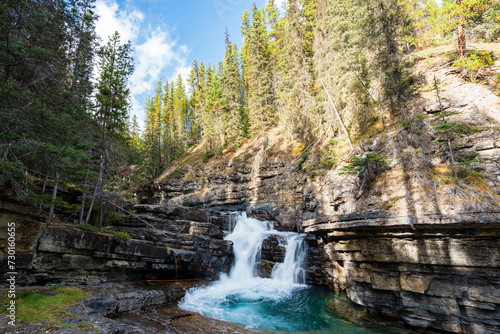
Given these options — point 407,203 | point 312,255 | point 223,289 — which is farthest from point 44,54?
point 312,255

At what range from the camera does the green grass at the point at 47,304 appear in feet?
16.0

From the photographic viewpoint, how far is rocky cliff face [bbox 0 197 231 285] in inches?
281

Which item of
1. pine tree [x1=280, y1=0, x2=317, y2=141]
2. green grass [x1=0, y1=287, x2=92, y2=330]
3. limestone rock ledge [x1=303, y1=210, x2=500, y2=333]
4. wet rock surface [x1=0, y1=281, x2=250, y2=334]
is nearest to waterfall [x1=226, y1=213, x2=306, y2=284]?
limestone rock ledge [x1=303, y1=210, x2=500, y2=333]

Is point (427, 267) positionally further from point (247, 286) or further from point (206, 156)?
point (206, 156)

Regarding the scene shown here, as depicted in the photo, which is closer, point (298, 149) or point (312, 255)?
point (312, 255)

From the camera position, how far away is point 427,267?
7.09 meters

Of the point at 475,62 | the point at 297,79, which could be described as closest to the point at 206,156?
the point at 297,79

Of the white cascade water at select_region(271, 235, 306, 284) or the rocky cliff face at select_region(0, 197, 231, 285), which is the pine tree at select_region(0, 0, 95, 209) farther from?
the white cascade water at select_region(271, 235, 306, 284)

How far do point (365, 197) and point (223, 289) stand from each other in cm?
879

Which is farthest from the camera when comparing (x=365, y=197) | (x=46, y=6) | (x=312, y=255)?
(x=312, y=255)

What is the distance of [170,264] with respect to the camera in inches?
433

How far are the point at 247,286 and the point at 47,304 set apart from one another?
8.86 m

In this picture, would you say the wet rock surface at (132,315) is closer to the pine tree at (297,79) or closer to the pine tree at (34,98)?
the pine tree at (34,98)

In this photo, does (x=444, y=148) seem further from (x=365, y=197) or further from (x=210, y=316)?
(x=210, y=316)
